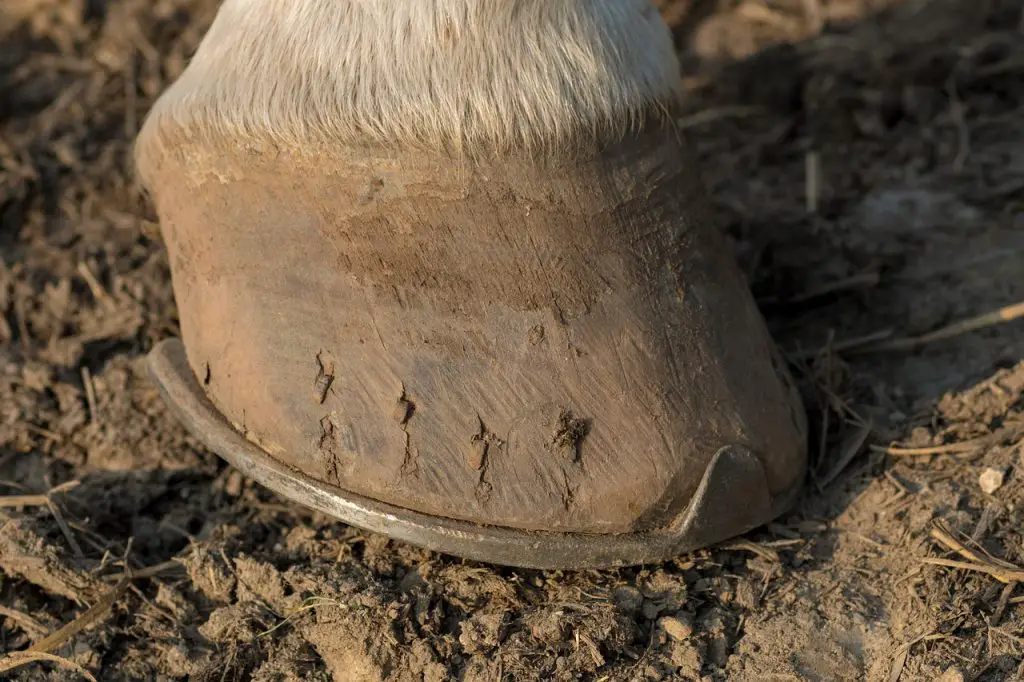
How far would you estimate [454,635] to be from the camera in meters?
1.55

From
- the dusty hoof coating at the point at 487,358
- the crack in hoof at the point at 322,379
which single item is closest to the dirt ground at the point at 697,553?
the dusty hoof coating at the point at 487,358

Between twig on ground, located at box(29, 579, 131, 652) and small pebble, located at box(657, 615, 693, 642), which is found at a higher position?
twig on ground, located at box(29, 579, 131, 652)

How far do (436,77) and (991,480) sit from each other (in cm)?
106

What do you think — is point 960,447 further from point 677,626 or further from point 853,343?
point 677,626

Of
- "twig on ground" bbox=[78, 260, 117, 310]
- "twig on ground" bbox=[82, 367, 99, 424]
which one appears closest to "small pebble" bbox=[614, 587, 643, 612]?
"twig on ground" bbox=[82, 367, 99, 424]

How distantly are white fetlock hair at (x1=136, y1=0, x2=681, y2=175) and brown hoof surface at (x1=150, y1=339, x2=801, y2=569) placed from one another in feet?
1.48

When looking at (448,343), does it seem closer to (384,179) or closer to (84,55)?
(384,179)

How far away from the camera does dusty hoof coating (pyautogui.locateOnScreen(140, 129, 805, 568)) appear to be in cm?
151

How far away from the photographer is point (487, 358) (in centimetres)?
152

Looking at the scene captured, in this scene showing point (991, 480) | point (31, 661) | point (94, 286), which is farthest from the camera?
point (94, 286)

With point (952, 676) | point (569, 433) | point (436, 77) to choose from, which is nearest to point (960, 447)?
point (952, 676)

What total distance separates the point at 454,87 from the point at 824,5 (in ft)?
6.61

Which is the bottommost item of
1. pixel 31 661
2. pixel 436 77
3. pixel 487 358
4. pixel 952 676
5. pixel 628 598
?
pixel 952 676

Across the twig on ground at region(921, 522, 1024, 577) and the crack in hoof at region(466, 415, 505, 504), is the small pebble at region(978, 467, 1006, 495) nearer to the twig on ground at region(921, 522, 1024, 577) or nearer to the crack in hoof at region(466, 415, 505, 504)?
the twig on ground at region(921, 522, 1024, 577)
